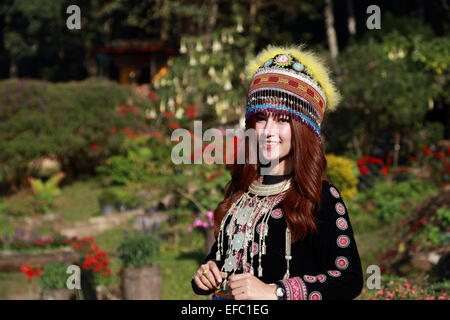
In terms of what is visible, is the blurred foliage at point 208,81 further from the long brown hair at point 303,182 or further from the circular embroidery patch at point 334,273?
the circular embroidery patch at point 334,273

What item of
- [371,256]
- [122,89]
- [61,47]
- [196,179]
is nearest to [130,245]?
[196,179]

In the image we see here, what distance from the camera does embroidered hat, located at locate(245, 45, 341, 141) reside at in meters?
2.39

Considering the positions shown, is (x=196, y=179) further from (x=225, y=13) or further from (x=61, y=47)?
(x=61, y=47)

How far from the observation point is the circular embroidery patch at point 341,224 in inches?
88.3

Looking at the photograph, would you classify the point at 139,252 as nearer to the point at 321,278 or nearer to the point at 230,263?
the point at 230,263

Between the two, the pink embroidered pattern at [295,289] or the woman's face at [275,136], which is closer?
the pink embroidered pattern at [295,289]

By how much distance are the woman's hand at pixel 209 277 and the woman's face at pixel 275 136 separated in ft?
1.88

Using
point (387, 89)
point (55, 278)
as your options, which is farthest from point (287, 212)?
point (387, 89)

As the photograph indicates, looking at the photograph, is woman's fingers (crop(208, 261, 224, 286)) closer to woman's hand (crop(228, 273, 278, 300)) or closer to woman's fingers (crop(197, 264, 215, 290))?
woman's fingers (crop(197, 264, 215, 290))

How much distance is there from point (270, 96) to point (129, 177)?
11709 millimetres

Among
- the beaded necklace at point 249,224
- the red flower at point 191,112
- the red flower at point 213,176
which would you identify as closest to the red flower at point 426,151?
the red flower at point 191,112

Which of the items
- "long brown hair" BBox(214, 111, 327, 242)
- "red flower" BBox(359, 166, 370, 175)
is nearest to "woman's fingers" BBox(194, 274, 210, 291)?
"long brown hair" BBox(214, 111, 327, 242)

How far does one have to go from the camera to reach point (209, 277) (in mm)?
2408

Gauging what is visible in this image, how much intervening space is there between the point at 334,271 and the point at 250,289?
0.36 m
